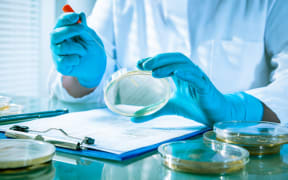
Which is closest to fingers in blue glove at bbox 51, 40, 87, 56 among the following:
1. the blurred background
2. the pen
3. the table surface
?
the pen

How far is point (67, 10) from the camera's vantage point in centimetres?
100

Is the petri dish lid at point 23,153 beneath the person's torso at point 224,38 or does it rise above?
beneath

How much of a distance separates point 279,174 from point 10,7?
3.03 meters

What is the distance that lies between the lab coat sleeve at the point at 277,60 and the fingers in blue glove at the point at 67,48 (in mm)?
664

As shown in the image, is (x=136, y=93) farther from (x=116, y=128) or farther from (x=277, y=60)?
(x=277, y=60)

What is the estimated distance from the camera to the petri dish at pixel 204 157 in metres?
0.51

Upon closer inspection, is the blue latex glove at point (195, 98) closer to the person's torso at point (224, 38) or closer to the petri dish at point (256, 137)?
the petri dish at point (256, 137)

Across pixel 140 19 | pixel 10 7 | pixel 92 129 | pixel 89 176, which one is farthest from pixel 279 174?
pixel 10 7

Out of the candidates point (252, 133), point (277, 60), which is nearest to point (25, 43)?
point (277, 60)

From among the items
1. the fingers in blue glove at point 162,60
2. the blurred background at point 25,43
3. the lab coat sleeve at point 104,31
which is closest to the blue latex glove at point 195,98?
the fingers in blue glove at point 162,60

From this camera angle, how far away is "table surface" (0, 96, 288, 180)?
503 mm

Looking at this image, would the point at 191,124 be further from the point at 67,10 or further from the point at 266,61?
the point at 266,61

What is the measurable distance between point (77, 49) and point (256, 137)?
72 cm

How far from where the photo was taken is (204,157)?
0.54 meters
